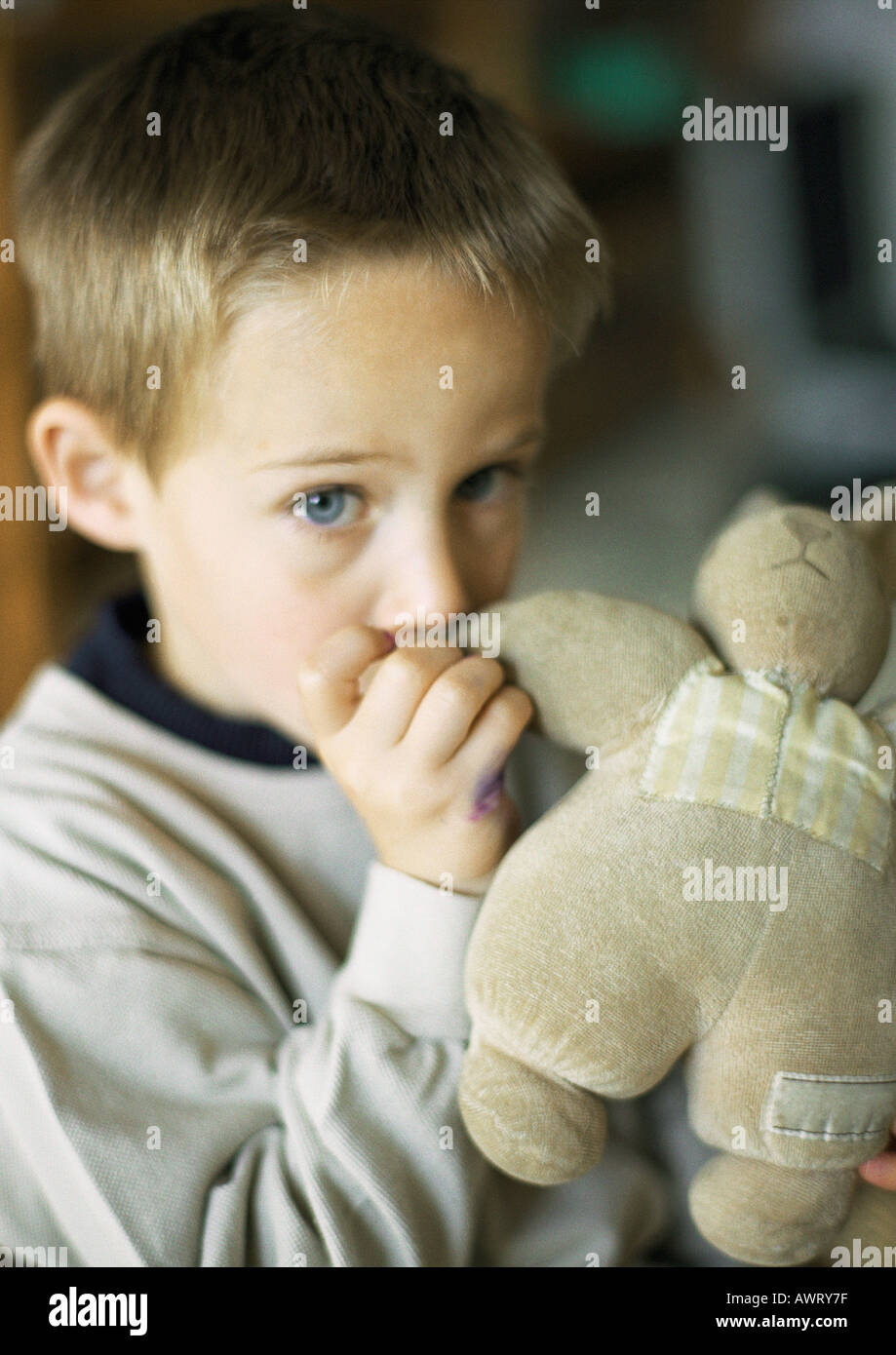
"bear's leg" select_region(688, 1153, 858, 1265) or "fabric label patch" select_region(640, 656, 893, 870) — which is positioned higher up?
"fabric label patch" select_region(640, 656, 893, 870)

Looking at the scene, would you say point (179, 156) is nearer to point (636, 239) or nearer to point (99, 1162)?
point (99, 1162)

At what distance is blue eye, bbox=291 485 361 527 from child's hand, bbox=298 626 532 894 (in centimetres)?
8

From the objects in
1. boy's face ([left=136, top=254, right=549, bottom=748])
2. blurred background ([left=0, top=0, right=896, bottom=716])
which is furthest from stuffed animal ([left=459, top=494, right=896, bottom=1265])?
blurred background ([left=0, top=0, right=896, bottom=716])

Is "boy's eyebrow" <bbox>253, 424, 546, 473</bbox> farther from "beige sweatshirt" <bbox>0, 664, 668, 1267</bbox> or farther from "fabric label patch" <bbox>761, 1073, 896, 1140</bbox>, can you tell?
"fabric label patch" <bbox>761, 1073, 896, 1140</bbox>

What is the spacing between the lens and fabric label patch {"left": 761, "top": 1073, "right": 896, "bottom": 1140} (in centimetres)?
44

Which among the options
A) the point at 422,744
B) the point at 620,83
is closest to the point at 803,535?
the point at 422,744

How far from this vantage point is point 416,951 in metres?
0.56

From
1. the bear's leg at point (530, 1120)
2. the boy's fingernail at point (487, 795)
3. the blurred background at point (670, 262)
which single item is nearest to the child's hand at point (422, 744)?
the boy's fingernail at point (487, 795)

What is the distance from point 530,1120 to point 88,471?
49cm

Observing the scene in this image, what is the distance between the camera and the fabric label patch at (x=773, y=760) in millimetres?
448

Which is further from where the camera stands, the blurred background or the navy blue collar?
the blurred background

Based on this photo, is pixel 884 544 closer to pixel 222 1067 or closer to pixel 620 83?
pixel 222 1067

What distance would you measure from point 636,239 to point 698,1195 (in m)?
2.49
